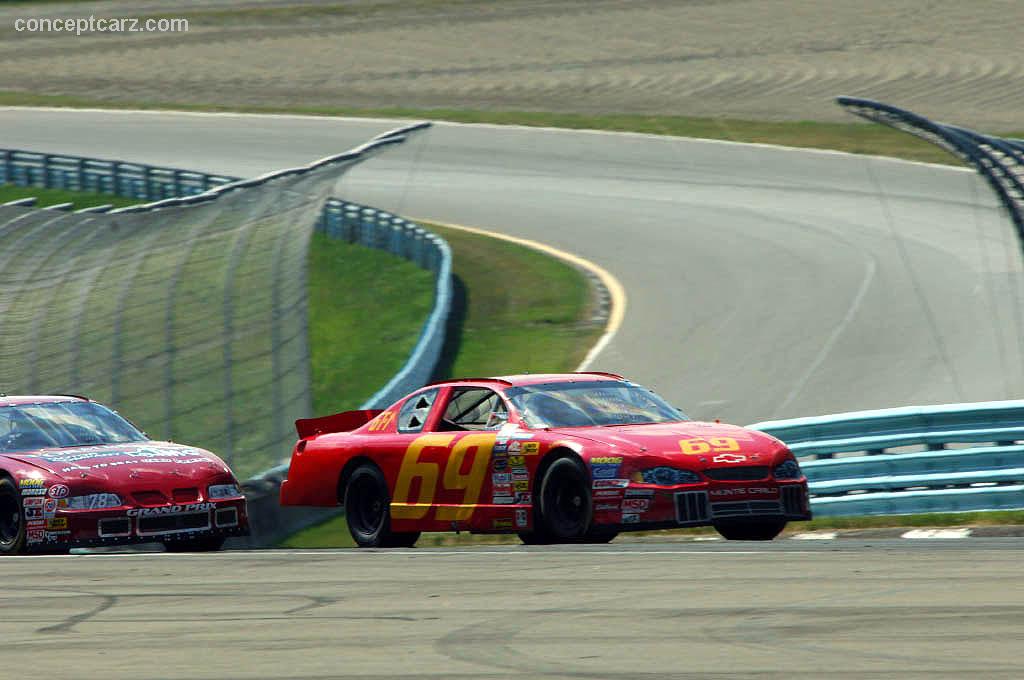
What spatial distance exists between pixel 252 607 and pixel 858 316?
18.0m

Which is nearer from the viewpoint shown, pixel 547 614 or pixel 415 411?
pixel 547 614

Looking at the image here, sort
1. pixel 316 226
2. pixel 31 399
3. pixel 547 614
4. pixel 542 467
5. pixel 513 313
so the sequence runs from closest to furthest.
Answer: pixel 547 614 → pixel 542 467 → pixel 31 399 → pixel 513 313 → pixel 316 226

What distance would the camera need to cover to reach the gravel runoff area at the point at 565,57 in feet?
160

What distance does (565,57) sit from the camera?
5644 centimetres

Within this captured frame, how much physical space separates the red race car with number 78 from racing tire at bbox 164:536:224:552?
89 cm

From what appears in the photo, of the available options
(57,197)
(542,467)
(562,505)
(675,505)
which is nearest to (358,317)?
(57,197)

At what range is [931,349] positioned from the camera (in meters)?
23.6

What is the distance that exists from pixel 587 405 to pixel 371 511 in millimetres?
1874

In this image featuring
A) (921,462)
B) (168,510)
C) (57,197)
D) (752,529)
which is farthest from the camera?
(57,197)

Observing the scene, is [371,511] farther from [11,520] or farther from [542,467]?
[11,520]

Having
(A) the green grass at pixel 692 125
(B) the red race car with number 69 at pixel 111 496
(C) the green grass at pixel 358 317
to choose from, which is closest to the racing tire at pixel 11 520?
(B) the red race car with number 69 at pixel 111 496

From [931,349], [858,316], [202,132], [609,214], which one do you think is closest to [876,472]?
[931,349]

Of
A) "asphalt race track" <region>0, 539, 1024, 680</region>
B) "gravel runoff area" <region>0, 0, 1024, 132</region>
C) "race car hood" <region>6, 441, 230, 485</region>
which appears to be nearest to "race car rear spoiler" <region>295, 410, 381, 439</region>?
"race car hood" <region>6, 441, 230, 485</region>

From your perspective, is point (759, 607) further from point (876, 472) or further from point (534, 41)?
point (534, 41)
